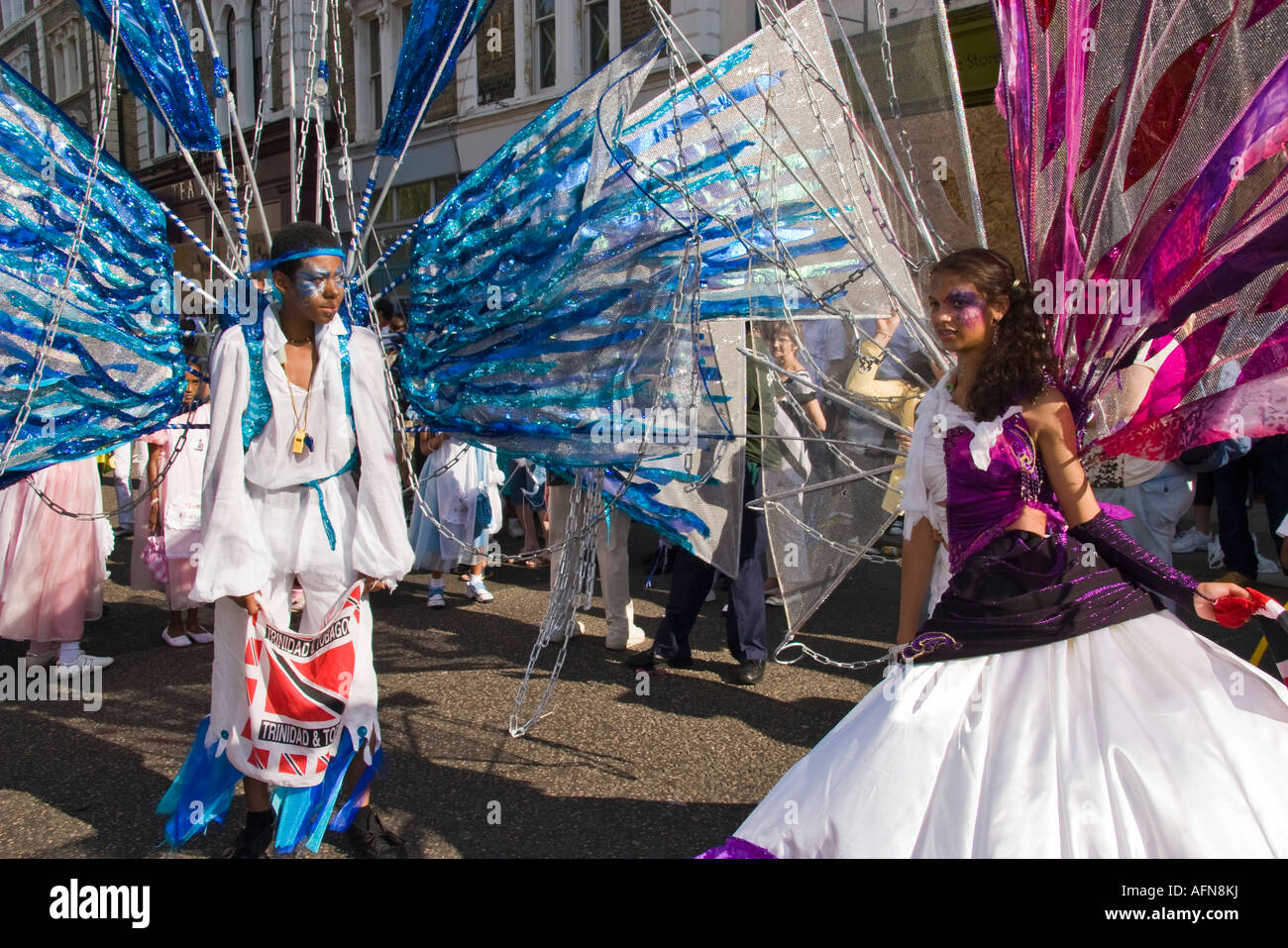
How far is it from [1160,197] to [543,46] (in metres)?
14.3

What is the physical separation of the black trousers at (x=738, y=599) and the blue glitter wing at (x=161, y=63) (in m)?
2.73

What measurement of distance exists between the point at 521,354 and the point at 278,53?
15.4 metres

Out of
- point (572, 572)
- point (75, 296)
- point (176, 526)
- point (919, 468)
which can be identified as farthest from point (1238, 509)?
point (75, 296)

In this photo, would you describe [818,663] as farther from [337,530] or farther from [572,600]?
[337,530]

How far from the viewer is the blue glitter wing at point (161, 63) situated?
3189mm

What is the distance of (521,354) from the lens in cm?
341

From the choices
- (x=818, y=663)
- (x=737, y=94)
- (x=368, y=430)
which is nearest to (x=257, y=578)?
(x=368, y=430)

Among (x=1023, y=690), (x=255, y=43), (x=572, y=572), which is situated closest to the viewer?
(x=1023, y=690)

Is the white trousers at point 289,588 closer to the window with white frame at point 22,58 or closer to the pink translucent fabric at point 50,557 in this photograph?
the pink translucent fabric at point 50,557

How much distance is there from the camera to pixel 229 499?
3.08 meters

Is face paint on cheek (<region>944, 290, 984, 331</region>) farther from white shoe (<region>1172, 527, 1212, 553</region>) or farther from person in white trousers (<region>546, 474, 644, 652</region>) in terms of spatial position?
white shoe (<region>1172, 527, 1212, 553</region>)

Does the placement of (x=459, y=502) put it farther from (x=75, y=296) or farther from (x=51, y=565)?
(x=75, y=296)

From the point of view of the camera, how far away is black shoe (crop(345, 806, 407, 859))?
3.24m

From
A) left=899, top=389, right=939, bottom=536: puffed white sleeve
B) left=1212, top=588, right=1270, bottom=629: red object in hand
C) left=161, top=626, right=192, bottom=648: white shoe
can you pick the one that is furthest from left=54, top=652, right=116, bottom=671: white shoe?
left=1212, top=588, right=1270, bottom=629: red object in hand
